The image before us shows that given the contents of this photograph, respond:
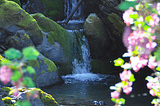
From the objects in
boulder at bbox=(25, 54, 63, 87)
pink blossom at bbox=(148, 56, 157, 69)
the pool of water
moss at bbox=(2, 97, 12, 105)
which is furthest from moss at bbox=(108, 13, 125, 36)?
pink blossom at bbox=(148, 56, 157, 69)

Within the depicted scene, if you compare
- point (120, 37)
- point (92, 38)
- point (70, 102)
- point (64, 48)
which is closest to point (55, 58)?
point (64, 48)

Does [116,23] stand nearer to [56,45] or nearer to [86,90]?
[56,45]

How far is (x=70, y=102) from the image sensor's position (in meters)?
6.71

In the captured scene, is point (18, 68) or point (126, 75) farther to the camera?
point (126, 75)

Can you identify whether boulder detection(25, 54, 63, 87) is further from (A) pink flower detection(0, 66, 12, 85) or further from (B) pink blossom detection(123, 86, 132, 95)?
(A) pink flower detection(0, 66, 12, 85)

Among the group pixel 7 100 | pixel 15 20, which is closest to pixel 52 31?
pixel 15 20

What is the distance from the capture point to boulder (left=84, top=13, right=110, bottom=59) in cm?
1248

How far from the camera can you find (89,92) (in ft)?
26.6

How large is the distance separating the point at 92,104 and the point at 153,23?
5.37 meters

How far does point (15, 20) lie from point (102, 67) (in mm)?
5785

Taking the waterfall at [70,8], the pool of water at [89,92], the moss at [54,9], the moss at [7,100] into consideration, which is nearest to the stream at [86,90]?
the pool of water at [89,92]

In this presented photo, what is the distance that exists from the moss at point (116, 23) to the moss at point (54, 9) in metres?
9.09

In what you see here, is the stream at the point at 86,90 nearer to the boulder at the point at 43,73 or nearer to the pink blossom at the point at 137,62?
the boulder at the point at 43,73

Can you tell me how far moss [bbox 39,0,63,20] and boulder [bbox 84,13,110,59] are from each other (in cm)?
714
